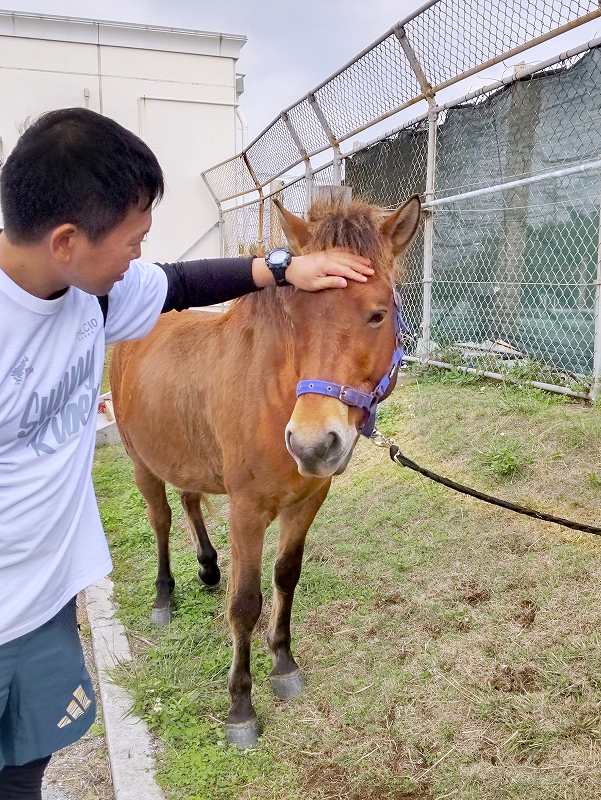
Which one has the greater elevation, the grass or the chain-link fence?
the chain-link fence

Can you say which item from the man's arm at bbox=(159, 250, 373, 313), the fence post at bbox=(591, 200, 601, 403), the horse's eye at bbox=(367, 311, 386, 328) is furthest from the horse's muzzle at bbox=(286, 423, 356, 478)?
the fence post at bbox=(591, 200, 601, 403)

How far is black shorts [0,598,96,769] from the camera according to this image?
4.88 feet

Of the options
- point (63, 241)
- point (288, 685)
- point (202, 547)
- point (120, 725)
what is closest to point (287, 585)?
point (288, 685)

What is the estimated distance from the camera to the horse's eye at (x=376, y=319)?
6.98 ft

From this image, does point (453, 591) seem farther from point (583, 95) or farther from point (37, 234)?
point (583, 95)

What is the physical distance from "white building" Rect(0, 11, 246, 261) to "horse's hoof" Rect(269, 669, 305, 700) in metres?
13.7

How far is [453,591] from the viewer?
3.37 m

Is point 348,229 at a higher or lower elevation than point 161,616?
higher

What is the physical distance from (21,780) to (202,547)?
2430mm

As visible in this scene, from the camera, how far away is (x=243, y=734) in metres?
2.77

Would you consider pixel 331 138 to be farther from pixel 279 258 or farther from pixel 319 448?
pixel 319 448

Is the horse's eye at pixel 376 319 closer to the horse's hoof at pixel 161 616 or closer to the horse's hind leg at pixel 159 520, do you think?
the horse's hind leg at pixel 159 520

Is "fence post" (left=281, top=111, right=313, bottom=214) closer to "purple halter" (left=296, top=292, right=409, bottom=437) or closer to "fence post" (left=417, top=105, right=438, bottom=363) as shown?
"fence post" (left=417, top=105, right=438, bottom=363)

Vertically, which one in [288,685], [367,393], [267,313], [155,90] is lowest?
[288,685]
